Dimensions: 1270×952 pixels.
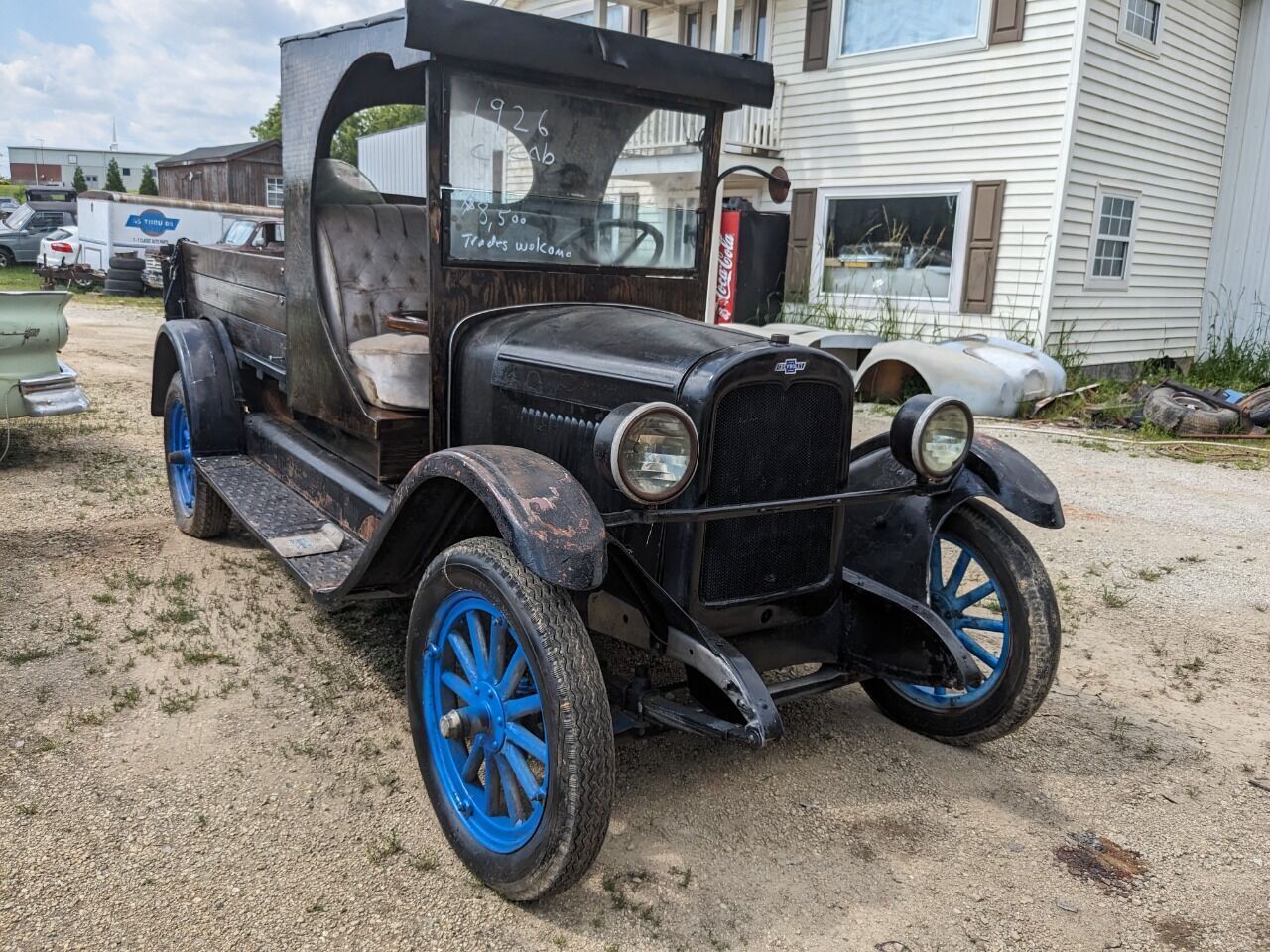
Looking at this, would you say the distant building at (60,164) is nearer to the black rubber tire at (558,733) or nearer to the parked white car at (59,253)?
the parked white car at (59,253)

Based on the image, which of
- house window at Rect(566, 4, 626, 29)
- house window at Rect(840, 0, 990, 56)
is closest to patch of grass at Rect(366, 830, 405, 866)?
house window at Rect(840, 0, 990, 56)

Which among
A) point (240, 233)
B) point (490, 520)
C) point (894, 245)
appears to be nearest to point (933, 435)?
point (490, 520)

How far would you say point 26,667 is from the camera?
3.49 m

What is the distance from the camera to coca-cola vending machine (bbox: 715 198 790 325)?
11883 millimetres

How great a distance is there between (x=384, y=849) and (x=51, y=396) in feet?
15.6

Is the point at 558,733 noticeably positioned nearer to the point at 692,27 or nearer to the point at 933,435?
the point at 933,435

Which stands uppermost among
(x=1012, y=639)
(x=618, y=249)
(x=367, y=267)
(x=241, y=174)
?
(x=241, y=174)

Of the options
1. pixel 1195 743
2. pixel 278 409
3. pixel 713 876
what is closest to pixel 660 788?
pixel 713 876

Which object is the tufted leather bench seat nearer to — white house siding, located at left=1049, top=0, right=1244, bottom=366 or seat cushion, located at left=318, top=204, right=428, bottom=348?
seat cushion, located at left=318, top=204, right=428, bottom=348

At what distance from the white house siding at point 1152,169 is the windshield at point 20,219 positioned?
23081mm

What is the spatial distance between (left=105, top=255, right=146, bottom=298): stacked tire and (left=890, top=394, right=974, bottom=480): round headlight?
753 inches

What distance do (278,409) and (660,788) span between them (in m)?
2.81

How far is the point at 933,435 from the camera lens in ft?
9.51

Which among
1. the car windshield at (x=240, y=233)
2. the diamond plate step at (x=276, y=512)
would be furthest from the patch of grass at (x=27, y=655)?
the car windshield at (x=240, y=233)
